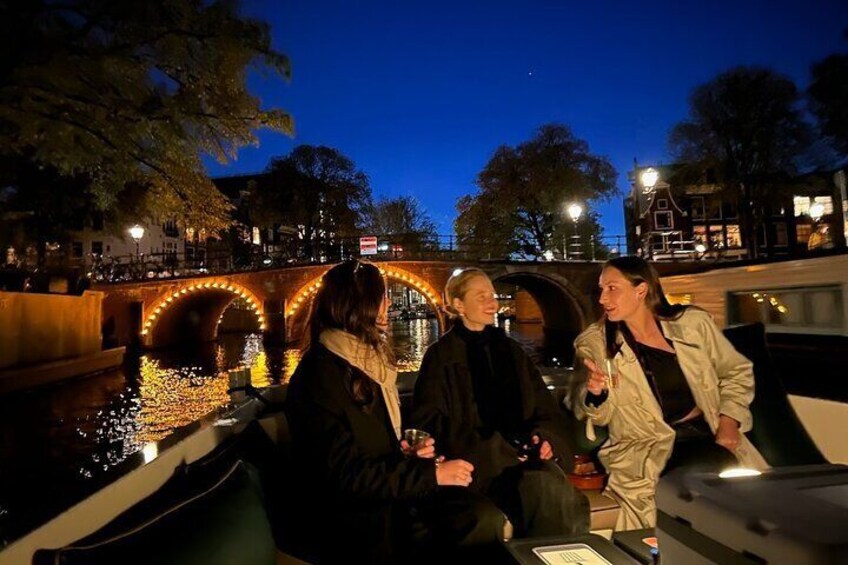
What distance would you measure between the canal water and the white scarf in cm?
81

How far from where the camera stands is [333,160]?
1480 inches

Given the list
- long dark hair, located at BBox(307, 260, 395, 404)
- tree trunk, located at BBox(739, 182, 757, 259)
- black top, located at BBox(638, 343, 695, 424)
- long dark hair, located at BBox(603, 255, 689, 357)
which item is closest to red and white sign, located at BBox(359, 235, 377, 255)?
tree trunk, located at BBox(739, 182, 757, 259)

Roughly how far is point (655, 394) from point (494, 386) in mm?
689

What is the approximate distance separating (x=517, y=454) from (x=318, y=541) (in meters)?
0.84

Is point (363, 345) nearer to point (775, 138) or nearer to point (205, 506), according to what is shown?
point (205, 506)

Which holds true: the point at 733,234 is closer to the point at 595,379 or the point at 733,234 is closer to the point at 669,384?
the point at 669,384

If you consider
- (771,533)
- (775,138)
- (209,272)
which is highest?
(775,138)

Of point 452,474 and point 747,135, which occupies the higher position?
point 747,135

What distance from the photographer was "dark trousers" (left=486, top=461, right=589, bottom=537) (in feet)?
6.46

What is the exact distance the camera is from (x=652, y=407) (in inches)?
92.5

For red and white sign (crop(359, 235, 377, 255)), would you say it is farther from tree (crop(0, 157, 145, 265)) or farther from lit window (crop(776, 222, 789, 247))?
lit window (crop(776, 222, 789, 247))

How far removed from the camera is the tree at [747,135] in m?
25.2

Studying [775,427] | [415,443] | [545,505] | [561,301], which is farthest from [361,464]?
[561,301]

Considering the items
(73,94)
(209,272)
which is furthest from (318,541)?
(209,272)
